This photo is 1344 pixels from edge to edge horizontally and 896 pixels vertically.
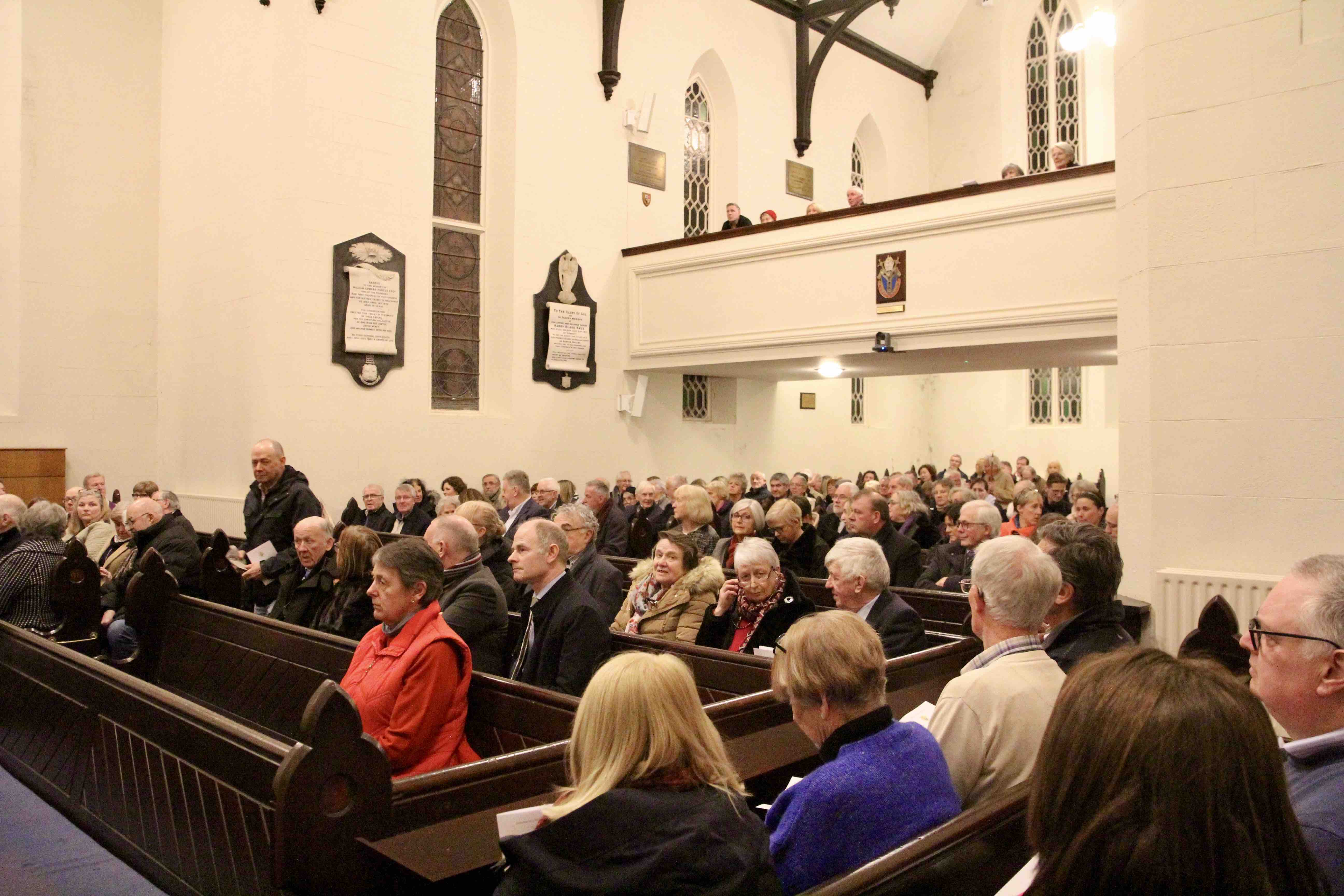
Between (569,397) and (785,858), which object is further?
(569,397)

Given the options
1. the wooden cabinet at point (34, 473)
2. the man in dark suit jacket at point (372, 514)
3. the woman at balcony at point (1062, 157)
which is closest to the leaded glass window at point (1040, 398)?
the woman at balcony at point (1062, 157)

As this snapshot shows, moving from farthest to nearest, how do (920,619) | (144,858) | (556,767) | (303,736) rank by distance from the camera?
1. (920,619)
2. (144,858)
3. (556,767)
4. (303,736)

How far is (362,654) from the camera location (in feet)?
11.3

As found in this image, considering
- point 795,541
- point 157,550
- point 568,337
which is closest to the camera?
point 157,550

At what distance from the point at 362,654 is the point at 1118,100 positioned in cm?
485

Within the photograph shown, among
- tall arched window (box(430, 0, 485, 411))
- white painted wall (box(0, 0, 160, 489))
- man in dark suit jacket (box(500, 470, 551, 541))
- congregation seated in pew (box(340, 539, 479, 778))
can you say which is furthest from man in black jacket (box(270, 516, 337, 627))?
white painted wall (box(0, 0, 160, 489))

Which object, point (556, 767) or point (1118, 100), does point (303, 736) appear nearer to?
point (556, 767)

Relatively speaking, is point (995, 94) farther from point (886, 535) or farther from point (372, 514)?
point (886, 535)

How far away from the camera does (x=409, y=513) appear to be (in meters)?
9.45

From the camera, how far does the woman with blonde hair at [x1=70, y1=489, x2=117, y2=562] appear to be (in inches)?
267

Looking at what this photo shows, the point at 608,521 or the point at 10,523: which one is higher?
the point at 10,523

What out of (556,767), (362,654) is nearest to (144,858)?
(362,654)

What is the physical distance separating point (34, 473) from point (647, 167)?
7732mm

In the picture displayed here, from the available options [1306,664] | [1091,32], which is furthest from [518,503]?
[1091,32]
